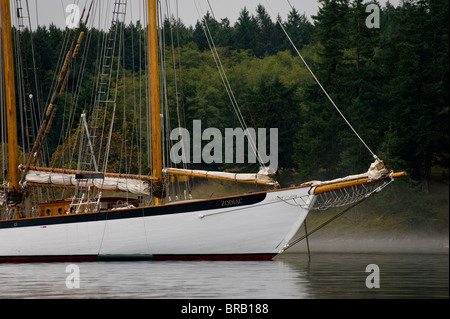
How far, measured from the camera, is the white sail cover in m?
55.8

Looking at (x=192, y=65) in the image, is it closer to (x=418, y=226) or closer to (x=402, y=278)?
(x=418, y=226)

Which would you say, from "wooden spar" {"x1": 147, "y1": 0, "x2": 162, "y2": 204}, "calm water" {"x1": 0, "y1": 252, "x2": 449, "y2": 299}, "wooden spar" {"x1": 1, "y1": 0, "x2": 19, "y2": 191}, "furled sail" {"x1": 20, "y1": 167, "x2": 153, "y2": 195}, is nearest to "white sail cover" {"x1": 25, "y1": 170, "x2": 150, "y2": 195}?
"furled sail" {"x1": 20, "y1": 167, "x2": 153, "y2": 195}

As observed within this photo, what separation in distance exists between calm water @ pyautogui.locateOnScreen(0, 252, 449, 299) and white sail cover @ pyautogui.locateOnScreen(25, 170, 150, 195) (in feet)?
17.2

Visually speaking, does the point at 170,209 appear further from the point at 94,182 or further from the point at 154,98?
the point at 94,182

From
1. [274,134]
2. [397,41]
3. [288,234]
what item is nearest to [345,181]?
[288,234]

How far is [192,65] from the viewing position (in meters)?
170

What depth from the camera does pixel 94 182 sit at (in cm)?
5738

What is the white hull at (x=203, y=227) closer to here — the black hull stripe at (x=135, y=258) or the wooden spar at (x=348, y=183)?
the black hull stripe at (x=135, y=258)

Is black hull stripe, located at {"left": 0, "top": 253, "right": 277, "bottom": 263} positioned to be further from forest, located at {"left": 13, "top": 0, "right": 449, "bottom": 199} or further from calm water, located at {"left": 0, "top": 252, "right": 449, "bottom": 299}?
forest, located at {"left": 13, "top": 0, "right": 449, "bottom": 199}

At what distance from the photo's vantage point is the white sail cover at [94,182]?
55750 millimetres

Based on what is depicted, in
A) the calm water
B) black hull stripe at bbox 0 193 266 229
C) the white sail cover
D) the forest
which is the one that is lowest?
the calm water

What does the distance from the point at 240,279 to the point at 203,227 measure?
10707 millimetres

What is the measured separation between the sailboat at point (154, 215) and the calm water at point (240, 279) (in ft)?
5.04
